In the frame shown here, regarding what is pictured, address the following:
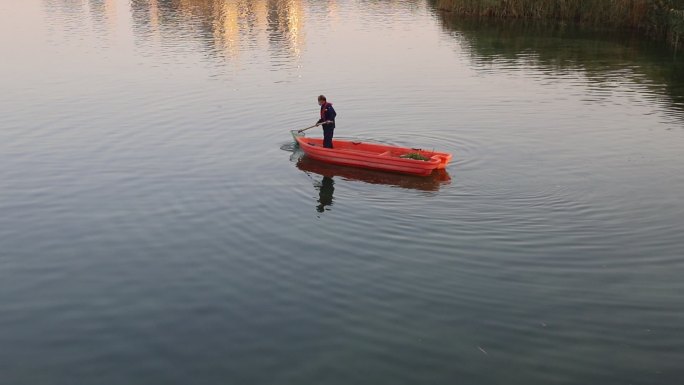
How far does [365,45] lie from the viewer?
53094mm

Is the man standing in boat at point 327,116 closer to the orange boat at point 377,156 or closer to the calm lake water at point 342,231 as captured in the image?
the orange boat at point 377,156

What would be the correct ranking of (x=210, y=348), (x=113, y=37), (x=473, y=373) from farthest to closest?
1. (x=113, y=37)
2. (x=210, y=348)
3. (x=473, y=373)

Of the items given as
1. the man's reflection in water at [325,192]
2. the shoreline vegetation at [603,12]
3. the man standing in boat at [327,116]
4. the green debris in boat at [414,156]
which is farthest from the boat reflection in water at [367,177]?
→ the shoreline vegetation at [603,12]

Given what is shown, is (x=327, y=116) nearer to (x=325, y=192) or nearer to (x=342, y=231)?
(x=325, y=192)

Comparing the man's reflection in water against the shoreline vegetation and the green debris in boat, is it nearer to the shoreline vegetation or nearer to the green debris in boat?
the green debris in boat

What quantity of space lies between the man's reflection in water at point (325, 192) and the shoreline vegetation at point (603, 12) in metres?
32.3

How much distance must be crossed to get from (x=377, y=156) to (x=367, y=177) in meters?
0.78

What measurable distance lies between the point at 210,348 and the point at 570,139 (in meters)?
18.8

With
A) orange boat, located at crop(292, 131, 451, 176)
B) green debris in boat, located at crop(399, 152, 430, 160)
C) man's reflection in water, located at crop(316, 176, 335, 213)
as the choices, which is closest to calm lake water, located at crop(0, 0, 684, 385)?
man's reflection in water, located at crop(316, 176, 335, 213)

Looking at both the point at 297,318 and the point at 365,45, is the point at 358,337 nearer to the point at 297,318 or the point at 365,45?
the point at 297,318

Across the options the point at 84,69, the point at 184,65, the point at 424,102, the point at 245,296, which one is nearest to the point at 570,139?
the point at 424,102

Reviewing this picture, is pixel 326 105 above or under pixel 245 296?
above

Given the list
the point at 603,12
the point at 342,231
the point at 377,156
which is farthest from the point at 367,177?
the point at 603,12

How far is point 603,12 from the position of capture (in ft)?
173
